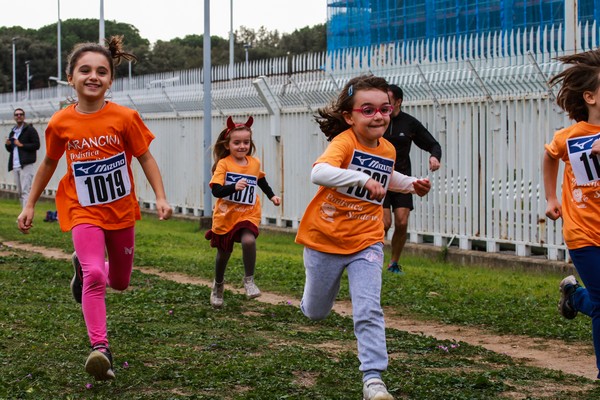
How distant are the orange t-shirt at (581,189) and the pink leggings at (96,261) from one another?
2.73m

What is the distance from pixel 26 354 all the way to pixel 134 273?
5.65 meters

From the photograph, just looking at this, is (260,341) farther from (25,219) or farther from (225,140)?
(225,140)

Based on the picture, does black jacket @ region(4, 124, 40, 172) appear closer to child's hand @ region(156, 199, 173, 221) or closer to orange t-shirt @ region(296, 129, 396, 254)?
child's hand @ region(156, 199, 173, 221)

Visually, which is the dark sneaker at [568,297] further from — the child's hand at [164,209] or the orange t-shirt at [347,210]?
the child's hand at [164,209]

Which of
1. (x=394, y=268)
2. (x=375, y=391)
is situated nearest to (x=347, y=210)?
(x=375, y=391)

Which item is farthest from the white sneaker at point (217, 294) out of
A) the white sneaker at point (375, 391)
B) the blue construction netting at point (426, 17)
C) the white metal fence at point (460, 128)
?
the blue construction netting at point (426, 17)

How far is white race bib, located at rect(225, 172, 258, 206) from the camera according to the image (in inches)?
409

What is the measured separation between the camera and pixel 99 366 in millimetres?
6406

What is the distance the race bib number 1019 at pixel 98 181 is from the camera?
23.2ft

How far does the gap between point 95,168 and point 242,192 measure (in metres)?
3.42

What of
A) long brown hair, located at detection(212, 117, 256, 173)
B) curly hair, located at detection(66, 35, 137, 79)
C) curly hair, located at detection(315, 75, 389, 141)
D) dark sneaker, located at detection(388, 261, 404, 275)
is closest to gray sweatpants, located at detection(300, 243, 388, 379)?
curly hair, located at detection(315, 75, 389, 141)

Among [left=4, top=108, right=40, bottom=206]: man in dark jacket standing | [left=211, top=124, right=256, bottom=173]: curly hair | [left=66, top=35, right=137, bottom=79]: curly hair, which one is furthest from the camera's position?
[left=4, top=108, right=40, bottom=206]: man in dark jacket standing

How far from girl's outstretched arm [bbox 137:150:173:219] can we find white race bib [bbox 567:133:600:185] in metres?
2.42

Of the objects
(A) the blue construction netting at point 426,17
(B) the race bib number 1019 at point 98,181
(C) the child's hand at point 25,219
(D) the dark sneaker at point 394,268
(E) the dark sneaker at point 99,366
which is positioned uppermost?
(A) the blue construction netting at point 426,17
